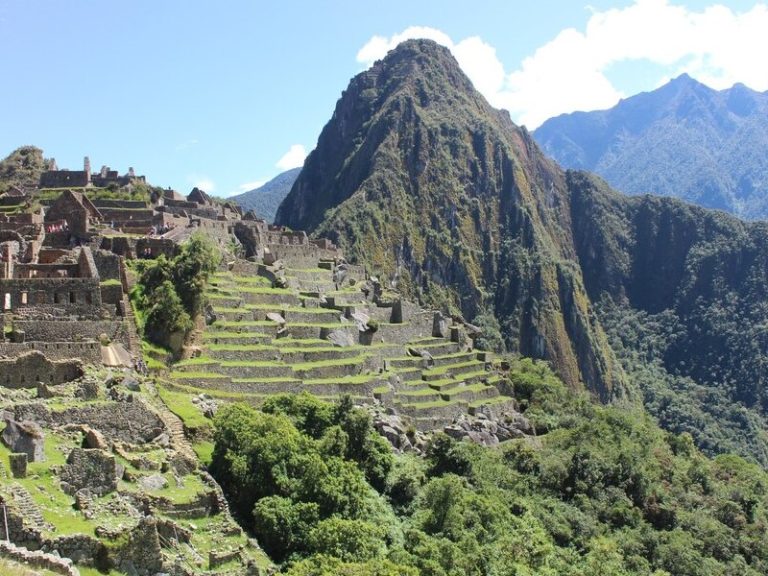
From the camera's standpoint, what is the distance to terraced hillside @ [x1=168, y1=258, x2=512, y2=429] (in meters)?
37.2

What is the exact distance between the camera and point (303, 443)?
2975 cm

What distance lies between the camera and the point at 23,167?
59719 mm

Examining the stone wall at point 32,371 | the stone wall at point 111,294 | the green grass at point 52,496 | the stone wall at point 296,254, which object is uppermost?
the stone wall at point 296,254

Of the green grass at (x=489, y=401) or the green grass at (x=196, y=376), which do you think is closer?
the green grass at (x=196, y=376)

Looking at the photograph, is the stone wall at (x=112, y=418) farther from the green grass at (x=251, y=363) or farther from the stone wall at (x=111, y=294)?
the green grass at (x=251, y=363)

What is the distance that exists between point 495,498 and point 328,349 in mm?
11899

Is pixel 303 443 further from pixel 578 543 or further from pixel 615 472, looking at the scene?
pixel 615 472

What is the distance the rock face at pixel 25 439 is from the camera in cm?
2095

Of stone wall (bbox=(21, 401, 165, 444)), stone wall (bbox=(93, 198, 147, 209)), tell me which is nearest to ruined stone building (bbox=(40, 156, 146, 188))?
stone wall (bbox=(93, 198, 147, 209))

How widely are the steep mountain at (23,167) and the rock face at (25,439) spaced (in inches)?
1491

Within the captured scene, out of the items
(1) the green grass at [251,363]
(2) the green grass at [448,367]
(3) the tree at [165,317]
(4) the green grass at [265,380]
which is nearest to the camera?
(3) the tree at [165,317]

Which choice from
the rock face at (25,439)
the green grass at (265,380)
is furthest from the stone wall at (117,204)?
the rock face at (25,439)

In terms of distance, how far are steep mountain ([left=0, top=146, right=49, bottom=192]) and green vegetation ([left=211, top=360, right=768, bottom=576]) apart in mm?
33009

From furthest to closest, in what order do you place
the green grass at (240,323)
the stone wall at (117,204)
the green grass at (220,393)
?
the stone wall at (117,204) < the green grass at (240,323) < the green grass at (220,393)
